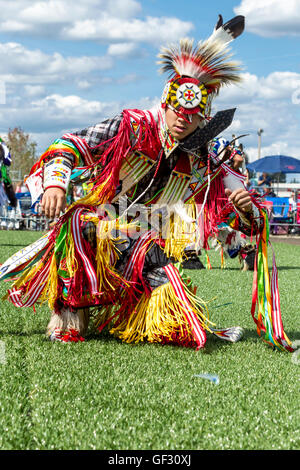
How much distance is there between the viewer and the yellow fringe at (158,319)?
11.0ft

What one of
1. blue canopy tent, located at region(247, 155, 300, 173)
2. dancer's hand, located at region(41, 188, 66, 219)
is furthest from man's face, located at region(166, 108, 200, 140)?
blue canopy tent, located at region(247, 155, 300, 173)

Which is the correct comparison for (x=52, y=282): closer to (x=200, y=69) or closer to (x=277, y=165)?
(x=200, y=69)

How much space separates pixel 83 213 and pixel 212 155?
0.82m

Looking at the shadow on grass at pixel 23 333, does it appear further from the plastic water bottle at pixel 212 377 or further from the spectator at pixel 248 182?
the spectator at pixel 248 182

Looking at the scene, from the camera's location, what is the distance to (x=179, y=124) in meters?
3.37

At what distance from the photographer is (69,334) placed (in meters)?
3.45

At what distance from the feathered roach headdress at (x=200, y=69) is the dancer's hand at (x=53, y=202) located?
79cm

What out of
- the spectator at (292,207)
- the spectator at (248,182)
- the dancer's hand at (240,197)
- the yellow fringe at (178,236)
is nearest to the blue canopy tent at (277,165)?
the spectator at (248,182)

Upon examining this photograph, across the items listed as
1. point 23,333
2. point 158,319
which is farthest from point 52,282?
point 158,319

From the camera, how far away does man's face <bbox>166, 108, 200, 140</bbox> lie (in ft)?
11.1

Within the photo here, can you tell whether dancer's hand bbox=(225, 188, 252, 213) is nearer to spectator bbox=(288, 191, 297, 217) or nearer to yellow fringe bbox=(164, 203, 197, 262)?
yellow fringe bbox=(164, 203, 197, 262)

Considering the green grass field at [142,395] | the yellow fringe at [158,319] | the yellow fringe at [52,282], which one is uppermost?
the yellow fringe at [52,282]
